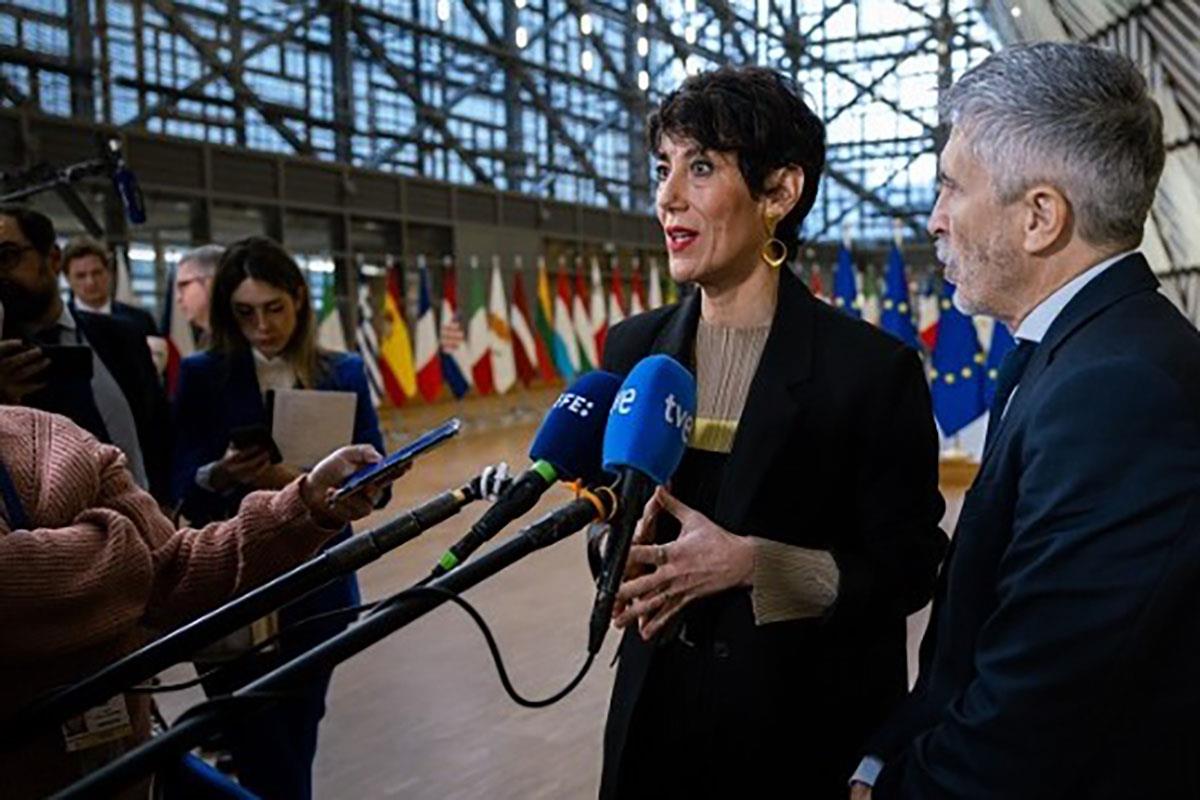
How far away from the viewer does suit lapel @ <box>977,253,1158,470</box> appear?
109 cm

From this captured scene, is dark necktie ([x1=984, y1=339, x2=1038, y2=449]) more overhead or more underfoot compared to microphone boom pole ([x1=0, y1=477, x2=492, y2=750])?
more overhead

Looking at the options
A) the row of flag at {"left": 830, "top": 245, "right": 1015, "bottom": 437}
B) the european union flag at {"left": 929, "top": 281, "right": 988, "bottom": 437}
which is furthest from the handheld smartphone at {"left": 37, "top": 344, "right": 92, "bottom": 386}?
the european union flag at {"left": 929, "top": 281, "right": 988, "bottom": 437}

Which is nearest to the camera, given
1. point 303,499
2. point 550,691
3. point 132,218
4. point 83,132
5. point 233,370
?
point 303,499

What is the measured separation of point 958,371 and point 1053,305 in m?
8.06

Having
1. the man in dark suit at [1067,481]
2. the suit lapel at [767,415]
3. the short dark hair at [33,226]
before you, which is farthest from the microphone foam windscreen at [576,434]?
the short dark hair at [33,226]

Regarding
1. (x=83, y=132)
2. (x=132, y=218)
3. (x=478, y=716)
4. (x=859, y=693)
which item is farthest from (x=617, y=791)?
(x=83, y=132)

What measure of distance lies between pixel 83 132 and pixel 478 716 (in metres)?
8.10

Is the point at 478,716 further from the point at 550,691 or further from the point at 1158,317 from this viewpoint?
the point at 1158,317

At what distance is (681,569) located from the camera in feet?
4.59

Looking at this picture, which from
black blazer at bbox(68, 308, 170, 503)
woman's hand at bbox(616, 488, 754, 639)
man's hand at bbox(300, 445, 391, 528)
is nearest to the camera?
woman's hand at bbox(616, 488, 754, 639)

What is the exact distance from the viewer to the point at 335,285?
44.1 feet

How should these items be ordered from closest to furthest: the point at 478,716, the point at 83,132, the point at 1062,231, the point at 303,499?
the point at 1062,231, the point at 303,499, the point at 478,716, the point at 83,132

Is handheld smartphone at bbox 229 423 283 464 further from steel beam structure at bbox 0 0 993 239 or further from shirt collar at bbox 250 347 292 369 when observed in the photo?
steel beam structure at bbox 0 0 993 239

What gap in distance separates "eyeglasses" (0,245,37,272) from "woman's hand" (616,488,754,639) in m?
1.94
